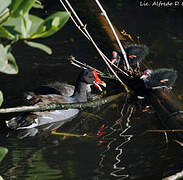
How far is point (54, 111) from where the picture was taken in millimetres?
6184

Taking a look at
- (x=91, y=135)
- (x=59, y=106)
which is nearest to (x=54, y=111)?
(x=91, y=135)

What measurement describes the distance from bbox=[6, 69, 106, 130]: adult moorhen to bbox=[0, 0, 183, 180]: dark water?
20 cm

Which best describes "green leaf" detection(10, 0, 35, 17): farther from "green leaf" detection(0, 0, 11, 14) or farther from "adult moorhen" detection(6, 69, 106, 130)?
"adult moorhen" detection(6, 69, 106, 130)

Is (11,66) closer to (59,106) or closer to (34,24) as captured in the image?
(34,24)

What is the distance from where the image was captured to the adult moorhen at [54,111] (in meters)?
5.76

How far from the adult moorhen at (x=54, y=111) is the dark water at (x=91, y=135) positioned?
199 millimetres

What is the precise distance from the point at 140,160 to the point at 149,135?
0.77 meters

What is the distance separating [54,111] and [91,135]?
1045 millimetres

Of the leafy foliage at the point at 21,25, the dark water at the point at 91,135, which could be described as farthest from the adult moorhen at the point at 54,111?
the leafy foliage at the point at 21,25

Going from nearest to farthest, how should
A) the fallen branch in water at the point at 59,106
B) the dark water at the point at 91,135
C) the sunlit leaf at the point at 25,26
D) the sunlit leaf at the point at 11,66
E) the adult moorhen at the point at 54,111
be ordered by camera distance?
the sunlit leaf at the point at 25,26 → the sunlit leaf at the point at 11,66 → the fallen branch in water at the point at 59,106 → the dark water at the point at 91,135 → the adult moorhen at the point at 54,111

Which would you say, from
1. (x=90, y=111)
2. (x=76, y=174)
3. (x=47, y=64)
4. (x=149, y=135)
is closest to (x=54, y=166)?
(x=76, y=174)

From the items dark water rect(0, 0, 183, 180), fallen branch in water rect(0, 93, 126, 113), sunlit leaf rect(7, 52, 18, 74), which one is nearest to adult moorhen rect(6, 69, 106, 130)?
dark water rect(0, 0, 183, 180)

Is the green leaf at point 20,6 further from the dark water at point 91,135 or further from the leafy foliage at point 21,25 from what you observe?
the dark water at point 91,135

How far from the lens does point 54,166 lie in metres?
4.37
